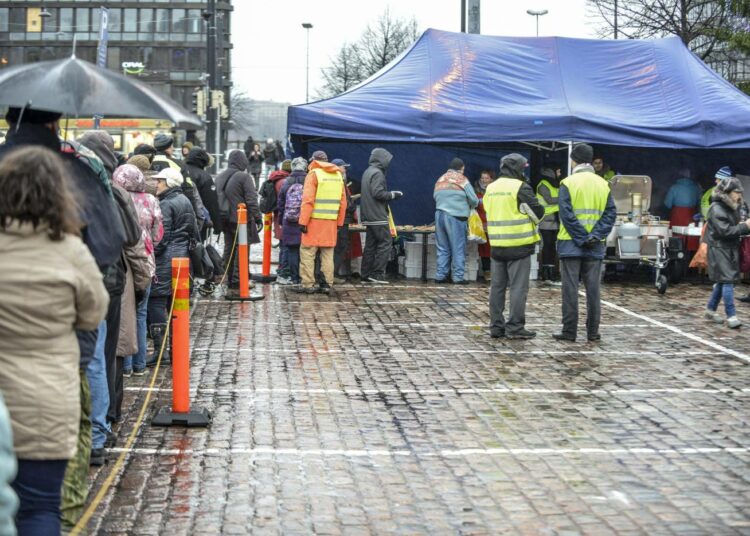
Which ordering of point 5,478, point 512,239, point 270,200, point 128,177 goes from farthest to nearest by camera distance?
point 270,200
point 512,239
point 128,177
point 5,478

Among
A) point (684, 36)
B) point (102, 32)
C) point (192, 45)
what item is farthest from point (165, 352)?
point (192, 45)

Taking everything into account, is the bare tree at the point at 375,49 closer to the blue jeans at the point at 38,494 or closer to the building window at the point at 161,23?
the building window at the point at 161,23

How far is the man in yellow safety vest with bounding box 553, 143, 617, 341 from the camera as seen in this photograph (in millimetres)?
11898

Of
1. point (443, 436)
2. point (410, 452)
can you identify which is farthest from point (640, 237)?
point (410, 452)

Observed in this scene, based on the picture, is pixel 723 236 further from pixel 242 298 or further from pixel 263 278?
pixel 263 278

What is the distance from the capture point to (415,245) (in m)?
A: 18.5

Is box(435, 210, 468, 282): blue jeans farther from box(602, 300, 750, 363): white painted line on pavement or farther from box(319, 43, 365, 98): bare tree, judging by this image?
box(319, 43, 365, 98): bare tree

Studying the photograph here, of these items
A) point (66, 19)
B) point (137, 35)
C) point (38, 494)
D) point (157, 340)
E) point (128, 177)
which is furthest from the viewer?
point (137, 35)

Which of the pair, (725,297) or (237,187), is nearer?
(725,297)

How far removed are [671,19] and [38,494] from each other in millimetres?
37000

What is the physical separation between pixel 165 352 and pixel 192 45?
90595 millimetres

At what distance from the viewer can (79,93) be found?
17.1ft

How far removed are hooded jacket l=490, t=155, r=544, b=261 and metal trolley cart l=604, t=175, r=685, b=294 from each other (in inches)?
202

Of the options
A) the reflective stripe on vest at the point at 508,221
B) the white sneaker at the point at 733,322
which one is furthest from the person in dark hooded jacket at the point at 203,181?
the white sneaker at the point at 733,322
